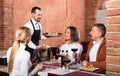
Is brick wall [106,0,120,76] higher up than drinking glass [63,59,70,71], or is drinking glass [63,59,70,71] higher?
brick wall [106,0,120,76]

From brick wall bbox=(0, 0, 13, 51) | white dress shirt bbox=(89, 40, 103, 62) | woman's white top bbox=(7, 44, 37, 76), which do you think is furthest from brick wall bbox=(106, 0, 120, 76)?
brick wall bbox=(0, 0, 13, 51)

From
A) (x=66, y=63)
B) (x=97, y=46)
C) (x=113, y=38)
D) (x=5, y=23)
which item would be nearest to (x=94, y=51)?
(x=97, y=46)

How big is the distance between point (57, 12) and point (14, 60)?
15.5ft

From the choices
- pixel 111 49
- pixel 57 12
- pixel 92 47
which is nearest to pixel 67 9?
pixel 57 12

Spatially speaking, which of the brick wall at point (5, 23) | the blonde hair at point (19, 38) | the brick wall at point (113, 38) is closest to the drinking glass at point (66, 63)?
the blonde hair at point (19, 38)

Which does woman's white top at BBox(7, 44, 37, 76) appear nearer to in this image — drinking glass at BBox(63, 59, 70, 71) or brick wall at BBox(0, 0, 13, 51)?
drinking glass at BBox(63, 59, 70, 71)

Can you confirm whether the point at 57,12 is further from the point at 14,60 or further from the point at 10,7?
the point at 14,60

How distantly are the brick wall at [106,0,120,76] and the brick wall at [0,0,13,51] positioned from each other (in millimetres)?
4096

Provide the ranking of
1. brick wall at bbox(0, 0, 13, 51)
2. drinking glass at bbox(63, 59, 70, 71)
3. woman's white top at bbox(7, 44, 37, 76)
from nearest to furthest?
woman's white top at bbox(7, 44, 37, 76)
drinking glass at bbox(63, 59, 70, 71)
brick wall at bbox(0, 0, 13, 51)

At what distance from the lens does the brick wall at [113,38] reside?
6.47ft

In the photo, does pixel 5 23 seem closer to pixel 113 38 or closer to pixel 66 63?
pixel 66 63

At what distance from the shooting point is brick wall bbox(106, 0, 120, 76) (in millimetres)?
1971

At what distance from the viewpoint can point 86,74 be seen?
2.59 m

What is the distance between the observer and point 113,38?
2.01m
